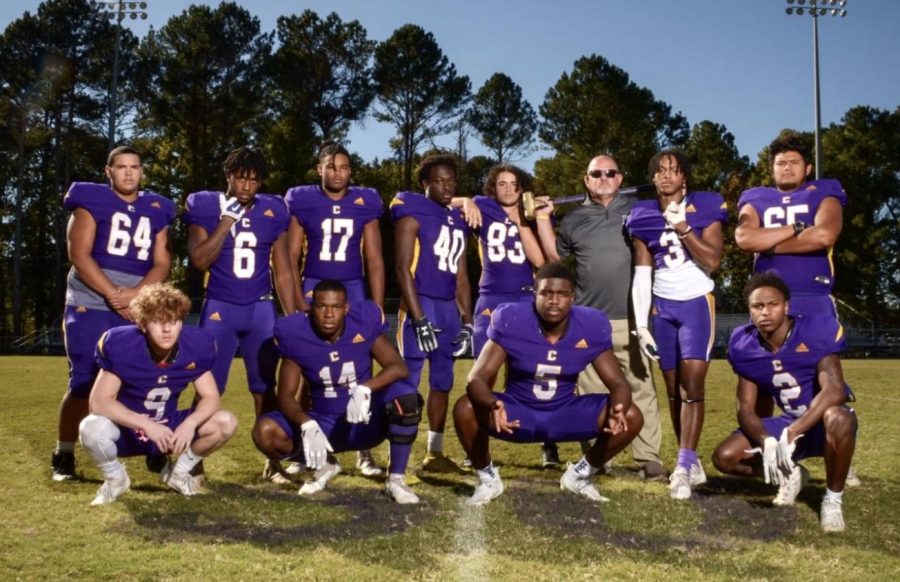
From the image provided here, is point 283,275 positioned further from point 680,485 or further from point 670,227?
point 680,485

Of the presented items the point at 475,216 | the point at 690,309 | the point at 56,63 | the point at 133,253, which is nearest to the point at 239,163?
the point at 133,253

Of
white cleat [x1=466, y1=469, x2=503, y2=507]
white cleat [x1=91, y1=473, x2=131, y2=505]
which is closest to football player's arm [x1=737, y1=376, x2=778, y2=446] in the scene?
white cleat [x1=466, y1=469, x2=503, y2=507]

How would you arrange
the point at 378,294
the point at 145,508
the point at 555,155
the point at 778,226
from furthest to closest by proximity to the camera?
the point at 555,155
the point at 378,294
the point at 778,226
the point at 145,508

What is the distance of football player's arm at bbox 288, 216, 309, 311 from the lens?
5855mm

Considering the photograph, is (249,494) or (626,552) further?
(249,494)

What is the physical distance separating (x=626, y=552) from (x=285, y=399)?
2.20 meters

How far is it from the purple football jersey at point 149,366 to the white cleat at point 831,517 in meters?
3.57

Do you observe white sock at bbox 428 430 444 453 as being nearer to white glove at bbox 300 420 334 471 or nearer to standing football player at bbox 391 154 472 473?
standing football player at bbox 391 154 472 473

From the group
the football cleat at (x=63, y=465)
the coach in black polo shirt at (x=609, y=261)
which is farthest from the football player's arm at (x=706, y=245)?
the football cleat at (x=63, y=465)

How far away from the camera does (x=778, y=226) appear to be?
218 inches

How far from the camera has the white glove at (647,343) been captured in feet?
17.8

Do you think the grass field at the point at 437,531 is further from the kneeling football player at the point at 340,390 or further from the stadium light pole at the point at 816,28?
the stadium light pole at the point at 816,28

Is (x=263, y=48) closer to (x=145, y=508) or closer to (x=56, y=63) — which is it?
(x=56, y=63)

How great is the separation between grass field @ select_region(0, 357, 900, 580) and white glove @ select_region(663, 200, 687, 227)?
1.72 meters
